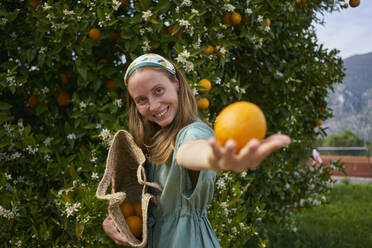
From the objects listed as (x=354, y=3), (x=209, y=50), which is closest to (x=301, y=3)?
(x=354, y=3)

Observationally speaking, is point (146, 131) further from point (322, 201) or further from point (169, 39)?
point (322, 201)

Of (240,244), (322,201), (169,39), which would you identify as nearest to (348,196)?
(322,201)

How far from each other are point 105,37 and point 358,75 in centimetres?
5635

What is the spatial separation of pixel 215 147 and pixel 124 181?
3.05ft

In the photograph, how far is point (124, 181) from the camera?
1.58 m

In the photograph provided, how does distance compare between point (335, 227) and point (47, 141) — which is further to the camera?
point (335, 227)

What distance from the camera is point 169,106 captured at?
1.35 metres

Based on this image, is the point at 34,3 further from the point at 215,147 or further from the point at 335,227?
the point at 335,227

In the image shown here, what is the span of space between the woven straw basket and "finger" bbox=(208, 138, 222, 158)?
23.4 inches

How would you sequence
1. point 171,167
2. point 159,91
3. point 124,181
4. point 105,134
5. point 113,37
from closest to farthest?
point 171,167 < point 159,91 < point 124,181 < point 105,134 < point 113,37

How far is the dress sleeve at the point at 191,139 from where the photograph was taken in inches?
44.4

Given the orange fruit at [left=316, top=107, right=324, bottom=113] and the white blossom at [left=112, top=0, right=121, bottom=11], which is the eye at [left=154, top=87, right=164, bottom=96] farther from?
the orange fruit at [left=316, top=107, right=324, bottom=113]

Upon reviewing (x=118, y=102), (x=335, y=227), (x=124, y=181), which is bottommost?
(x=335, y=227)

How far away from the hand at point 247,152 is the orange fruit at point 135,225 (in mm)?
700
